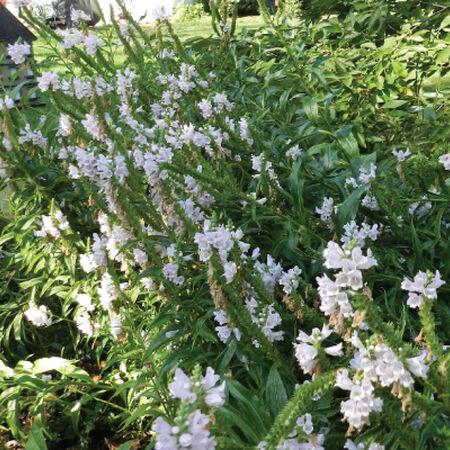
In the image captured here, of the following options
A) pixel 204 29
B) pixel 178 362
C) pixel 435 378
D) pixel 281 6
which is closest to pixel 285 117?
pixel 281 6

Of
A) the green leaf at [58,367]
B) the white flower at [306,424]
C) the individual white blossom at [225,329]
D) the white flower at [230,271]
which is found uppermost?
the white flower at [230,271]

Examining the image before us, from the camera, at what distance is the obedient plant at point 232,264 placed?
121cm

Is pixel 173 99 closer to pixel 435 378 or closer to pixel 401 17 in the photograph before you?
pixel 401 17

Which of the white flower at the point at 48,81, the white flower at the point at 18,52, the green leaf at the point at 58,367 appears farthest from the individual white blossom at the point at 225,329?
the white flower at the point at 18,52

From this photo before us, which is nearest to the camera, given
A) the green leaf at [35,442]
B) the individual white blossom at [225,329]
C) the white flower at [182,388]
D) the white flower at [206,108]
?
the white flower at [182,388]

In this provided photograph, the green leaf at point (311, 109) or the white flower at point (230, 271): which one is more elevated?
the green leaf at point (311, 109)

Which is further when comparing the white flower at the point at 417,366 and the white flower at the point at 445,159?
the white flower at the point at 445,159

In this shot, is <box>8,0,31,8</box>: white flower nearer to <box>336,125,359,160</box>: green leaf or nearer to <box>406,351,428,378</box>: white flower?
<box>336,125,359,160</box>: green leaf

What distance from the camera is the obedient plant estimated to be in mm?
1214

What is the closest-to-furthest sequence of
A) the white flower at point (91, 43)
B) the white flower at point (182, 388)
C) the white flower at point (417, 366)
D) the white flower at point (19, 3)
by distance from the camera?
the white flower at point (182, 388)
the white flower at point (417, 366)
the white flower at point (19, 3)
the white flower at point (91, 43)

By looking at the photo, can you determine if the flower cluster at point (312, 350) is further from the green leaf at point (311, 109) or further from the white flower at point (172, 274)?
the green leaf at point (311, 109)

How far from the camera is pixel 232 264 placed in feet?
5.15

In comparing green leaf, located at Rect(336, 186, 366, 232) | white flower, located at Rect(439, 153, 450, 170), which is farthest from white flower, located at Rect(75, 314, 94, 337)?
white flower, located at Rect(439, 153, 450, 170)

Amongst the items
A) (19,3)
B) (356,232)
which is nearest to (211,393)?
(356,232)
